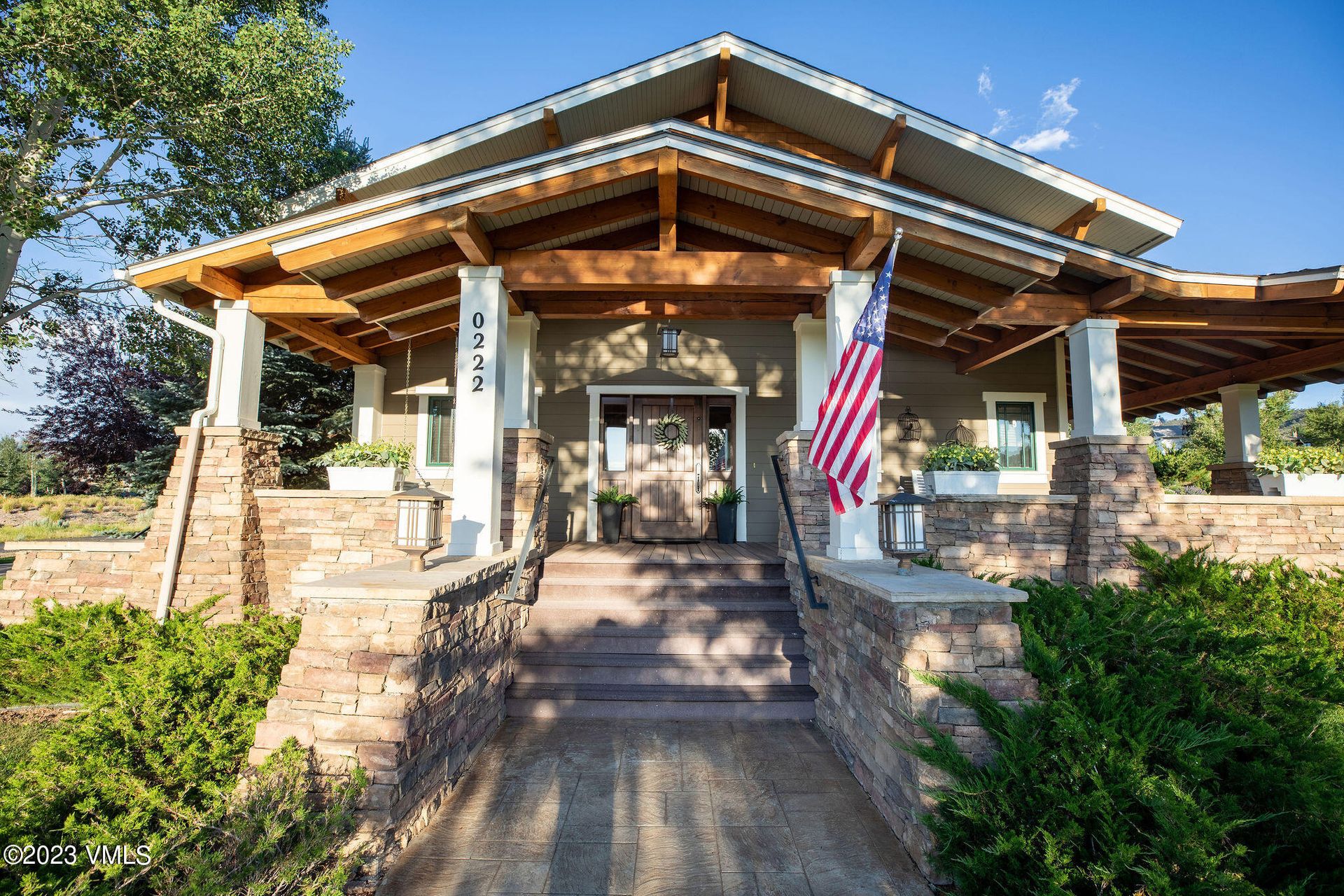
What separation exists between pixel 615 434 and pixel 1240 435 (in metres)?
8.09

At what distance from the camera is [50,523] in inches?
505

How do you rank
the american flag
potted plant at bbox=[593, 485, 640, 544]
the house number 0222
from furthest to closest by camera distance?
potted plant at bbox=[593, 485, 640, 544] → the house number 0222 → the american flag

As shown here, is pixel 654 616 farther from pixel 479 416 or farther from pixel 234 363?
pixel 234 363

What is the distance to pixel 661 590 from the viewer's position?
5281 millimetres

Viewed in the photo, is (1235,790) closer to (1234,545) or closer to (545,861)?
(545,861)

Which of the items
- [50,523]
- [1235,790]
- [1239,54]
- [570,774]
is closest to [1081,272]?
[1235,790]

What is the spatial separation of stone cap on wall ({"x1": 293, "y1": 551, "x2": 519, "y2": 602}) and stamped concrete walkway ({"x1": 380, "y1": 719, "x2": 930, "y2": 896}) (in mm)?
1129

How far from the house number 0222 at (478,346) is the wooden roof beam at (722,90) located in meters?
3.57

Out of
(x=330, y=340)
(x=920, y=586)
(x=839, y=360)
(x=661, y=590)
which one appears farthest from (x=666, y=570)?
(x=330, y=340)

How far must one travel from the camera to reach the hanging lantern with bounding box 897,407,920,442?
8.01m

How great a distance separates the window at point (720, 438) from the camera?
7977 mm

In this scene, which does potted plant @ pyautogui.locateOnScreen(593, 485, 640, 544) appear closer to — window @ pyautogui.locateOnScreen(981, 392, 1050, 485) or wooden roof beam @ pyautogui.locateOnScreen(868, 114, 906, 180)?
wooden roof beam @ pyautogui.locateOnScreen(868, 114, 906, 180)

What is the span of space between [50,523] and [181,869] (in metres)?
15.4

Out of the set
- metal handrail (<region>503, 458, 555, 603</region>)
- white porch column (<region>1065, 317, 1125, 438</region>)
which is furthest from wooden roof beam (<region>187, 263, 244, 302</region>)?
white porch column (<region>1065, 317, 1125, 438</region>)
